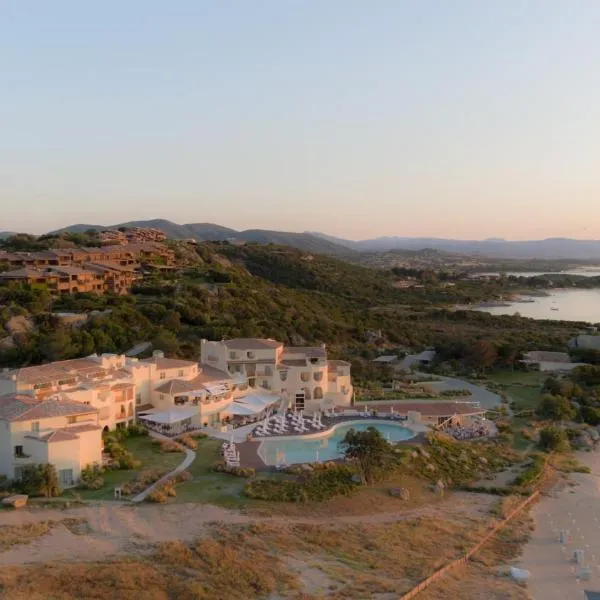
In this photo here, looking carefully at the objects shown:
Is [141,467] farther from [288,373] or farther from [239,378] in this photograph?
[288,373]

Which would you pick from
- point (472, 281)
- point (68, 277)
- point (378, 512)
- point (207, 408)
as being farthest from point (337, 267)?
point (378, 512)

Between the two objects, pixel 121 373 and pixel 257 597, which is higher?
pixel 121 373

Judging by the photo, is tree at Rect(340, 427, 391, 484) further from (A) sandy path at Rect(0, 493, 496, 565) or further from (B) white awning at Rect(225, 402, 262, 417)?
(B) white awning at Rect(225, 402, 262, 417)

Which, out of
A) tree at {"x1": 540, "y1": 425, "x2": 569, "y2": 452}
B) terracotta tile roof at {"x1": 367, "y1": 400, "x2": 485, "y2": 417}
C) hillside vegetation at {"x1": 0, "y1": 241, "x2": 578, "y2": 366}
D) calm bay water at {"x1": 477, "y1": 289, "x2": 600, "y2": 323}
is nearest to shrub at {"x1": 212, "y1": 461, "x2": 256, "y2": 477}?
terracotta tile roof at {"x1": 367, "y1": 400, "x2": 485, "y2": 417}

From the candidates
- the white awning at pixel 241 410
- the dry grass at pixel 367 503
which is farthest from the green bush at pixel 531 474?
the white awning at pixel 241 410

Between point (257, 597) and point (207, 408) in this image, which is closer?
point (257, 597)

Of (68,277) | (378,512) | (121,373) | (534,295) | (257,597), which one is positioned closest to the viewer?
(257,597)

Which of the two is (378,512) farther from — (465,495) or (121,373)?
(121,373)
